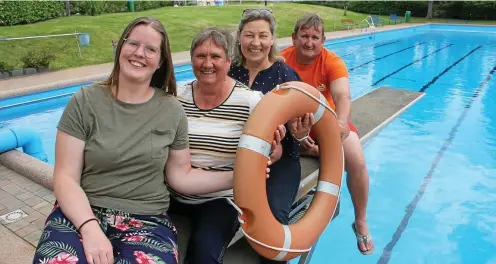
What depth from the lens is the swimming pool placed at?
137 inches

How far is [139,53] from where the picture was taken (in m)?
1.58

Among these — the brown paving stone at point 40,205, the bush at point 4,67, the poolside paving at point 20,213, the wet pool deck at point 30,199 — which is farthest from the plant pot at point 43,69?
the brown paving stone at point 40,205

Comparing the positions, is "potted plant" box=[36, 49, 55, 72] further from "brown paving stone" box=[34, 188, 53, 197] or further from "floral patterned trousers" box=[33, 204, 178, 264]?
"floral patterned trousers" box=[33, 204, 178, 264]

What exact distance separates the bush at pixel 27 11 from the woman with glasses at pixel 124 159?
44.2 feet

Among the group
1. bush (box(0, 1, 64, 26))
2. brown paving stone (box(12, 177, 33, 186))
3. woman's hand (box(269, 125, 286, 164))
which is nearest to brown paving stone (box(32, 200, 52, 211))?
brown paving stone (box(12, 177, 33, 186))

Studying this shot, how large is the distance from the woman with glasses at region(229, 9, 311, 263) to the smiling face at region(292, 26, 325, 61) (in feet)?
1.42

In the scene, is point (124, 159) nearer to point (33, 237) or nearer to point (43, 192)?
point (33, 237)

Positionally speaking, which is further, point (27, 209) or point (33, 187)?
point (33, 187)

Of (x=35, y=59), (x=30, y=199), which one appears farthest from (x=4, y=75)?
(x=30, y=199)

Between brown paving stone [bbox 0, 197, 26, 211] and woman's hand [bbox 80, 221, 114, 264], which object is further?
brown paving stone [bbox 0, 197, 26, 211]

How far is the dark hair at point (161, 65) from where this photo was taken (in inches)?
63.7

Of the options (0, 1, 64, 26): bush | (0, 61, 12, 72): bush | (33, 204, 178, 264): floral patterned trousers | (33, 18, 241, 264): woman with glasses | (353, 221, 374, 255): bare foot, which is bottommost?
(353, 221, 374, 255): bare foot

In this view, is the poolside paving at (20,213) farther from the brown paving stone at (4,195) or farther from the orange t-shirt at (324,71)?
the orange t-shirt at (324,71)

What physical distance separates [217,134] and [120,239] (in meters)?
0.58
